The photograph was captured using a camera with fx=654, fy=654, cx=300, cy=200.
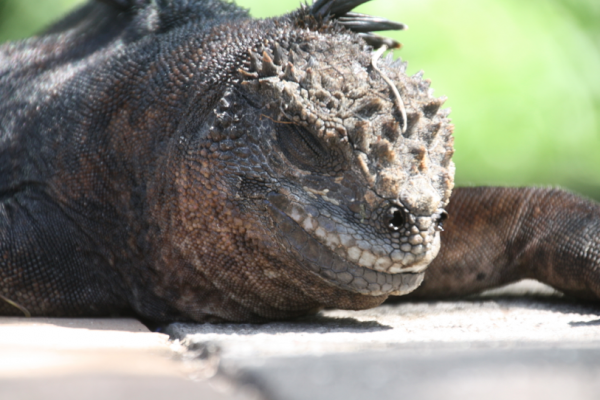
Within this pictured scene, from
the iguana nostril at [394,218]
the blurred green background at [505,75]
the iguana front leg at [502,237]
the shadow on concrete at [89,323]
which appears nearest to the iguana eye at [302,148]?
the iguana nostril at [394,218]

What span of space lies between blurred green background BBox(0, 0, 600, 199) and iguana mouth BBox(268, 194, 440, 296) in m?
7.83

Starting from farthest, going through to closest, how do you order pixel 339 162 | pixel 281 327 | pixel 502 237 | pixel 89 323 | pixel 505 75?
pixel 505 75, pixel 502 237, pixel 89 323, pixel 281 327, pixel 339 162

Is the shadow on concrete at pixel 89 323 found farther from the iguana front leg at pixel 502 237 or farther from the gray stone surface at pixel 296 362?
the iguana front leg at pixel 502 237

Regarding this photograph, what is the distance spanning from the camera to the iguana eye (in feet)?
10.2

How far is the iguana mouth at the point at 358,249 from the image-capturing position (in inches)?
115

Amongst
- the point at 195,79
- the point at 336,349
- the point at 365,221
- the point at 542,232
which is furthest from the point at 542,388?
the point at 542,232

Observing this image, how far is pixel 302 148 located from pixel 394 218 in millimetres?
573

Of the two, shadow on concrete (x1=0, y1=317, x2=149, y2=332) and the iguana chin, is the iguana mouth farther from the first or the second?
shadow on concrete (x1=0, y1=317, x2=149, y2=332)

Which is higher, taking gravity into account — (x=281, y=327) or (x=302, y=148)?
(x=302, y=148)

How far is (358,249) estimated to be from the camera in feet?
9.65

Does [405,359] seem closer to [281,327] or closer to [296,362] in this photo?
[296,362]

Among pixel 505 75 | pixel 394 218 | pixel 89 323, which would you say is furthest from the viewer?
pixel 505 75

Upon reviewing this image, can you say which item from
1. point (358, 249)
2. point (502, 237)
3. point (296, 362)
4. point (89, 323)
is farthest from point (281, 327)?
Answer: point (502, 237)

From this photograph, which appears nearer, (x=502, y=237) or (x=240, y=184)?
(x=240, y=184)
